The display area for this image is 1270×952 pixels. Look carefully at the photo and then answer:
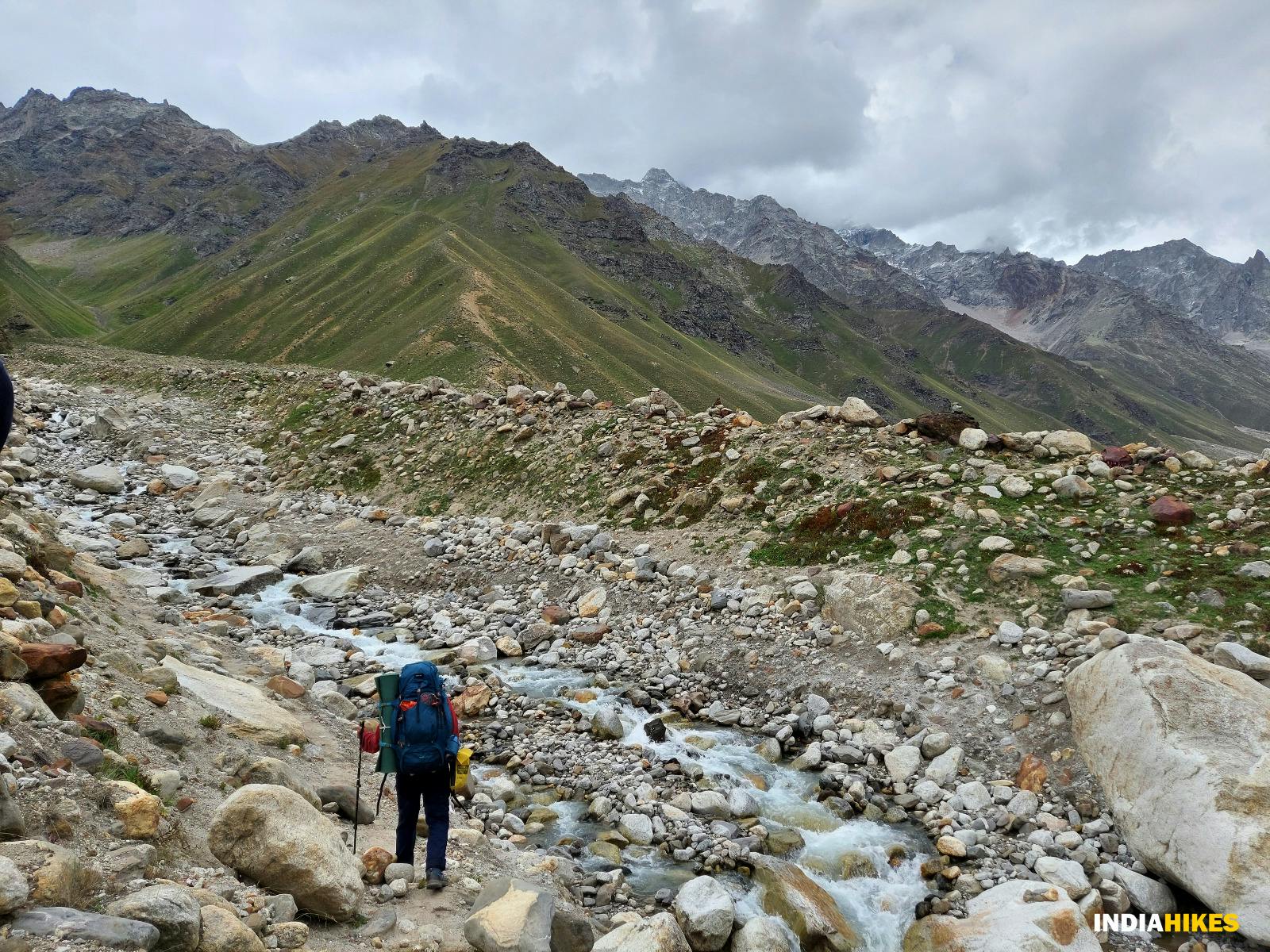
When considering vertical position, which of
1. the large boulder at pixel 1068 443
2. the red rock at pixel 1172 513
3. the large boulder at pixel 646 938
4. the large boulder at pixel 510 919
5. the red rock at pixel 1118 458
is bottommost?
the large boulder at pixel 646 938

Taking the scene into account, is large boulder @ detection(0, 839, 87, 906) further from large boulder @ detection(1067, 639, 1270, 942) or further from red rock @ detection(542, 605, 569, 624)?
red rock @ detection(542, 605, 569, 624)

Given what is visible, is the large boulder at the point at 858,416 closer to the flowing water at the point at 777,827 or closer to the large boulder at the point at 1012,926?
the flowing water at the point at 777,827

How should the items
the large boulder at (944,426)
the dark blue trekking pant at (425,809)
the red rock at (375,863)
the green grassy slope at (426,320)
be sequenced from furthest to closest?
1. the green grassy slope at (426,320)
2. the large boulder at (944,426)
3. the dark blue trekking pant at (425,809)
4. the red rock at (375,863)

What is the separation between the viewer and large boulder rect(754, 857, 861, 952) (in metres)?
7.88

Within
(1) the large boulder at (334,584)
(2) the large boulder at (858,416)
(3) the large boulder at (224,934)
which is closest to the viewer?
(3) the large boulder at (224,934)

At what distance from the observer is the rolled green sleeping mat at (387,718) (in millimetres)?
7719

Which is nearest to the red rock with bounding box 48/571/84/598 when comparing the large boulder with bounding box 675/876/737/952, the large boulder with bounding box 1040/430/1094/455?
the large boulder with bounding box 675/876/737/952

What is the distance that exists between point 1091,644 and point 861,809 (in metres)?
4.71

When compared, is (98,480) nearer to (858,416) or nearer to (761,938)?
(858,416)

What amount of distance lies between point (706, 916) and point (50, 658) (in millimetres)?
7701

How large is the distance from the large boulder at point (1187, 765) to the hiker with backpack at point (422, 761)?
27.2 ft

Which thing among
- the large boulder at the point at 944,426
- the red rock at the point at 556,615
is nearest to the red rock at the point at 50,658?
the red rock at the point at 556,615

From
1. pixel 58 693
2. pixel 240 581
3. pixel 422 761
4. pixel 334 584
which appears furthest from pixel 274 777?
pixel 240 581

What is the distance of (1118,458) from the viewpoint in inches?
A: 649
